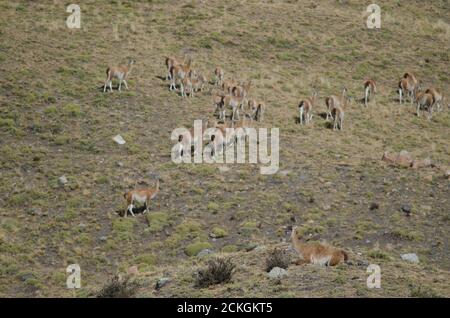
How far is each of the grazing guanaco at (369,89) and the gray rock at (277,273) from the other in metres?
21.1

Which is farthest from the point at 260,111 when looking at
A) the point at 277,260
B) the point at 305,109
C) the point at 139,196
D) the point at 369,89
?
the point at 277,260

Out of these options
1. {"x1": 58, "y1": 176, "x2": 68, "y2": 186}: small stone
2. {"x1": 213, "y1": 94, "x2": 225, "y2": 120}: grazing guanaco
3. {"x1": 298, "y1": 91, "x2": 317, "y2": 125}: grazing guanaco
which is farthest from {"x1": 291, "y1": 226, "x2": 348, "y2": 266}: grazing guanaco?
{"x1": 298, "y1": 91, "x2": 317, "y2": 125}: grazing guanaco

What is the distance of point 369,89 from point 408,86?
203 cm

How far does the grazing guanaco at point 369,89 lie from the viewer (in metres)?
34.2

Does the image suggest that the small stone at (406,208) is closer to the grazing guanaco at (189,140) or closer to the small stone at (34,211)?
the grazing guanaco at (189,140)

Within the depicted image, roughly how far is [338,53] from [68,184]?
78.6 feet

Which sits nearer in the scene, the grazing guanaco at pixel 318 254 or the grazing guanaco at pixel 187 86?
the grazing guanaco at pixel 318 254

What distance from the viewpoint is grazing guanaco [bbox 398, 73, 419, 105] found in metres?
35.1

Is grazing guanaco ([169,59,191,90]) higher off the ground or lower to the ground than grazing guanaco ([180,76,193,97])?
higher

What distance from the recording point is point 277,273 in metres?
14.3

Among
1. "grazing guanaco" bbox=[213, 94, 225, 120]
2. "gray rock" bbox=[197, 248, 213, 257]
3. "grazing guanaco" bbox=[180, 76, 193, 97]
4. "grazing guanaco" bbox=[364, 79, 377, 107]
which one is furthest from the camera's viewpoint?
"grazing guanaco" bbox=[364, 79, 377, 107]

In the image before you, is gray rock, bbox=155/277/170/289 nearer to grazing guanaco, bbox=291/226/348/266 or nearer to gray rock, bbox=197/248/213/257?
grazing guanaco, bbox=291/226/348/266

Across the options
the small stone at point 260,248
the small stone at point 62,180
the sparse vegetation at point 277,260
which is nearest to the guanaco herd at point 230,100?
the small stone at point 62,180

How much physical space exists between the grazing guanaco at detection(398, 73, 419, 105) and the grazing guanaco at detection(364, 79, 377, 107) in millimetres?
1368
